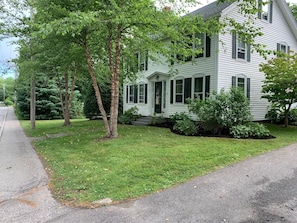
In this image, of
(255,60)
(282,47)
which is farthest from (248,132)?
(282,47)

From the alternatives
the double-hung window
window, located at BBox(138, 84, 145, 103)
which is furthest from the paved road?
the double-hung window

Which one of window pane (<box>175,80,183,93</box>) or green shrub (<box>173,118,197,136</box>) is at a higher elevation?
window pane (<box>175,80,183,93</box>)

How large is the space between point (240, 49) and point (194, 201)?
10.5 metres

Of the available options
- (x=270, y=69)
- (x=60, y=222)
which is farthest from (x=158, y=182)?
(x=270, y=69)

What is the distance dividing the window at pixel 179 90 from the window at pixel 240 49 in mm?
3161

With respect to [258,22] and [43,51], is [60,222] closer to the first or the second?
[43,51]

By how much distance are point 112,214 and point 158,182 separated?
1.33 metres

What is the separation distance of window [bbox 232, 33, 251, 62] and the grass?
16.9 feet

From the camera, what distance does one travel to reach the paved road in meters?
3.15

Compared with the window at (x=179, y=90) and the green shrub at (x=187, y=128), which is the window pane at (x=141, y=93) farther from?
the green shrub at (x=187, y=128)

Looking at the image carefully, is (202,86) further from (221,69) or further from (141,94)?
A: (141,94)

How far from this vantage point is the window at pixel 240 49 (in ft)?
38.3

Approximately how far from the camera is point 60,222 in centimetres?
305

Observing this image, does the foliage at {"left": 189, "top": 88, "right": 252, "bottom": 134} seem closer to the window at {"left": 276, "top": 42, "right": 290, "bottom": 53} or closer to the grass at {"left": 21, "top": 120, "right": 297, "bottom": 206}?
the grass at {"left": 21, "top": 120, "right": 297, "bottom": 206}
